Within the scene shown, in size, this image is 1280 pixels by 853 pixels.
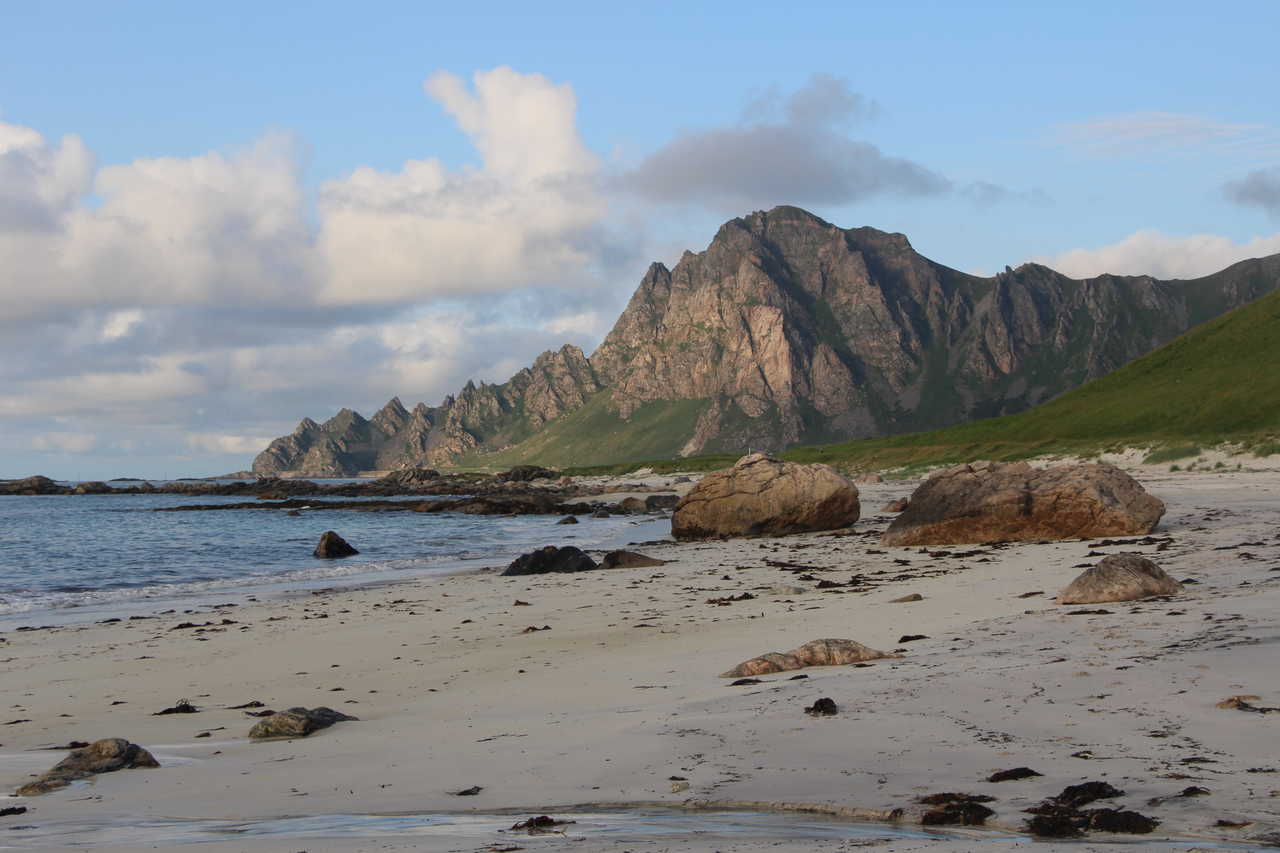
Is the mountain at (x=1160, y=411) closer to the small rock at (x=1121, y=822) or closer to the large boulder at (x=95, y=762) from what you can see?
the small rock at (x=1121, y=822)

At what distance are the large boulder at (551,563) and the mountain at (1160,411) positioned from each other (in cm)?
5455

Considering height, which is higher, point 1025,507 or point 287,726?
point 1025,507

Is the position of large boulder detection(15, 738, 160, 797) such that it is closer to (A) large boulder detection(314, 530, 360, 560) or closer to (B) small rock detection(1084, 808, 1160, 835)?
(B) small rock detection(1084, 808, 1160, 835)

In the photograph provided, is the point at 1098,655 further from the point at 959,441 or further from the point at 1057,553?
the point at 959,441

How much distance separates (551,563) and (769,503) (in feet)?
34.0

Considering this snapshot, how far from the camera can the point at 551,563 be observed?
27.4 meters

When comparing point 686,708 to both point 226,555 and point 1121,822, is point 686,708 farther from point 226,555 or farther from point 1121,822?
point 226,555

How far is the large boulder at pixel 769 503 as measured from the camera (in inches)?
1377

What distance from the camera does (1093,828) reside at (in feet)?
17.0

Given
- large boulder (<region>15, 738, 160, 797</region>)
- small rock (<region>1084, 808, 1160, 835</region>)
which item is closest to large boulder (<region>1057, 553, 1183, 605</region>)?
small rock (<region>1084, 808, 1160, 835</region>)

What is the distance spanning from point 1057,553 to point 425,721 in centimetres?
1618

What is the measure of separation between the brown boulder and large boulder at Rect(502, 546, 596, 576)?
1640cm

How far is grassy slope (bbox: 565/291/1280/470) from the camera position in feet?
273

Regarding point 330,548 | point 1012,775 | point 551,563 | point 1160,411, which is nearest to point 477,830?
point 1012,775
